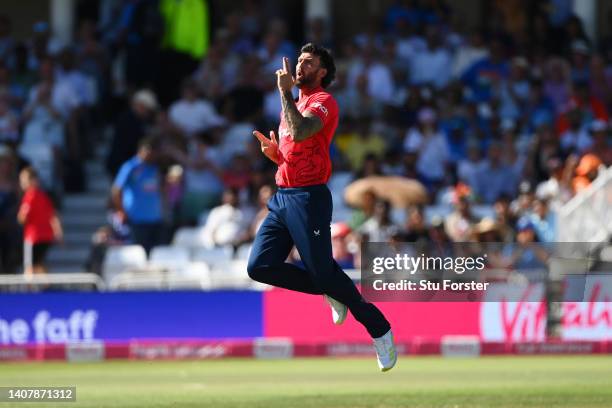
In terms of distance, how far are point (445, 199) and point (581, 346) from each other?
12.5 feet

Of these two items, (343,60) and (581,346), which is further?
(343,60)

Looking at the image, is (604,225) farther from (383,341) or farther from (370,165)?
(383,341)

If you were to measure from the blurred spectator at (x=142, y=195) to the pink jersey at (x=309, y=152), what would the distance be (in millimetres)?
8064

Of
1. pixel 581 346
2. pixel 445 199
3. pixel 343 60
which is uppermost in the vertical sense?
pixel 343 60

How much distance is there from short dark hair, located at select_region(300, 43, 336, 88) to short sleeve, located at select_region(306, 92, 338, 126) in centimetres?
21

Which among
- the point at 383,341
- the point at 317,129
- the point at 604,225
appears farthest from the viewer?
the point at 604,225

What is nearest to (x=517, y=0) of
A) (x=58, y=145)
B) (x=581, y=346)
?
(x=58, y=145)

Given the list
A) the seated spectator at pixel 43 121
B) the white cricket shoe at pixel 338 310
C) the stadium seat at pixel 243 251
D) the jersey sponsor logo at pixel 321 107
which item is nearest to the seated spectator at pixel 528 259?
the stadium seat at pixel 243 251

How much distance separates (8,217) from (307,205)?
30.2 feet

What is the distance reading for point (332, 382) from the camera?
11664mm

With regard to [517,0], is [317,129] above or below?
below

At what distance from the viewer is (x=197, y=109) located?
19.1m

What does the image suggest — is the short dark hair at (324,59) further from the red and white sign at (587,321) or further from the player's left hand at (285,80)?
the red and white sign at (587,321)

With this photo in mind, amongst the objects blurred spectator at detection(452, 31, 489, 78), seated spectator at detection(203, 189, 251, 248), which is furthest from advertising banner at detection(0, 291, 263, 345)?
blurred spectator at detection(452, 31, 489, 78)
